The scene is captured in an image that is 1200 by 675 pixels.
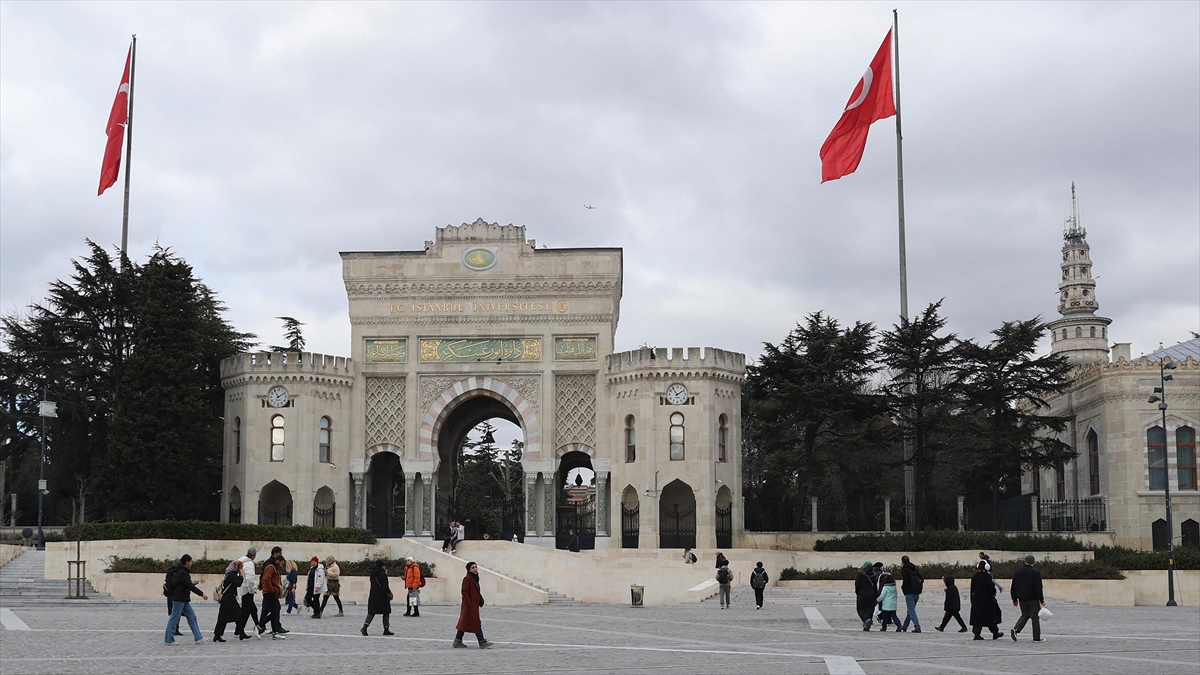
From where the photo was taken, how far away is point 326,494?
42.6 m

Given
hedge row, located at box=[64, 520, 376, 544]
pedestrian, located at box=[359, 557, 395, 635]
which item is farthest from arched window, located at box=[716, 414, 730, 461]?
pedestrian, located at box=[359, 557, 395, 635]

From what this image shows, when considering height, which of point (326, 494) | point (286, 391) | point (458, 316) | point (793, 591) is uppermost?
point (458, 316)

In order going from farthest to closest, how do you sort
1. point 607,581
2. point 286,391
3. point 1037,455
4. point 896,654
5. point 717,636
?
point 286,391 < point 1037,455 < point 607,581 < point 717,636 < point 896,654

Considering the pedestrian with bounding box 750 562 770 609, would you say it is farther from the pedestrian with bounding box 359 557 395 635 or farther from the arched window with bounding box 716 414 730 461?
the arched window with bounding box 716 414 730 461

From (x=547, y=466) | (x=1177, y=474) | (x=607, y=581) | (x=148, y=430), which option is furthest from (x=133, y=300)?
(x=1177, y=474)

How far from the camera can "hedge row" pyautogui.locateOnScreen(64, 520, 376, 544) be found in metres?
34.9

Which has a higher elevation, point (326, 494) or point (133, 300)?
point (133, 300)

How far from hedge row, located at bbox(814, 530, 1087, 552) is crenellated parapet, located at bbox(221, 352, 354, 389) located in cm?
1888

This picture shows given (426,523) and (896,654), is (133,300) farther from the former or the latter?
(896,654)

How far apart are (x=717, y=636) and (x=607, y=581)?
13288 millimetres

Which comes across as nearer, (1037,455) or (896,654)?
(896,654)

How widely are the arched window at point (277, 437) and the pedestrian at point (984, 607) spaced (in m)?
27.7

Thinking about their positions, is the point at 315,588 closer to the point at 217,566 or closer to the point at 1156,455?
the point at 217,566

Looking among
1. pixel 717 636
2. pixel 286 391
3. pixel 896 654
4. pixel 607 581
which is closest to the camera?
pixel 896 654
